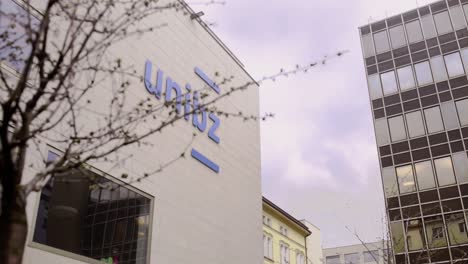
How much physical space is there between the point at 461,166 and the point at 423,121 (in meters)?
3.90

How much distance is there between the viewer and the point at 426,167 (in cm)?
3338

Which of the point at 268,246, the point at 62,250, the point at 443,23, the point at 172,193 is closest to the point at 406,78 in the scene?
the point at 443,23

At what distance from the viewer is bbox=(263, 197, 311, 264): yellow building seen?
42.6 m

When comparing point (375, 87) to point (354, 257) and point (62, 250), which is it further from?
point (354, 257)

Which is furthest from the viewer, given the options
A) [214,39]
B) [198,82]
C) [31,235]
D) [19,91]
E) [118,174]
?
[214,39]

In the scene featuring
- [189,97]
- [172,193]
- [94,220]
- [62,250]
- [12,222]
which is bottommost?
[12,222]

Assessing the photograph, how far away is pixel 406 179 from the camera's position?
111 feet

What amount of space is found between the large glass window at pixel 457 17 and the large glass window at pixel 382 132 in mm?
7943

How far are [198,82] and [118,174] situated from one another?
22.6 ft

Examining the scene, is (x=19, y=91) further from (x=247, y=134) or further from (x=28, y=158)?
(x=247, y=134)

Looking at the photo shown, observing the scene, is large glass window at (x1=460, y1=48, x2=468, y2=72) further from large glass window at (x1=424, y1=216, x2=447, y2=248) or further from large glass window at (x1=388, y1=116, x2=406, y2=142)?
large glass window at (x1=424, y1=216, x2=447, y2=248)

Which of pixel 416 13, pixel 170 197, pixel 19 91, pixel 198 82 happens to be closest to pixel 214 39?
pixel 198 82

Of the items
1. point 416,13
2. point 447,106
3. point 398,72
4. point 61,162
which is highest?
point 416,13

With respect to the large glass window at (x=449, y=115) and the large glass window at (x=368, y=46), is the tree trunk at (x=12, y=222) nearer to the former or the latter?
the large glass window at (x=449, y=115)
